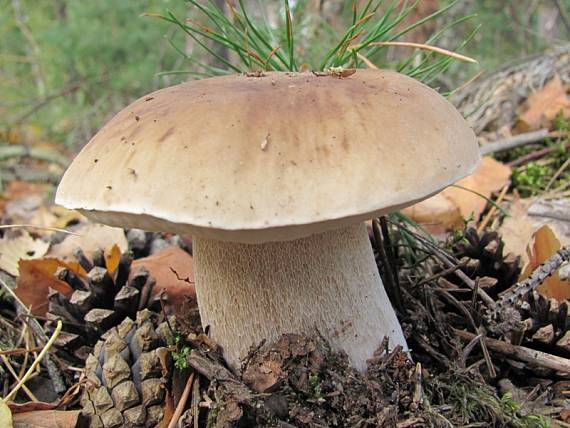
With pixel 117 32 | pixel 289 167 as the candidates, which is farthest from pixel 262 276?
pixel 117 32

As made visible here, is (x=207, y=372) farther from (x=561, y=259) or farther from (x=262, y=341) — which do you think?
(x=561, y=259)

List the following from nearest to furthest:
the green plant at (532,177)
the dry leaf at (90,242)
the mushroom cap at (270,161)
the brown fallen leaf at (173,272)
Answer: the mushroom cap at (270,161)
the brown fallen leaf at (173,272)
the dry leaf at (90,242)
the green plant at (532,177)

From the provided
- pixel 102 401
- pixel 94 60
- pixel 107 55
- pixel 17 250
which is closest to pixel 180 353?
pixel 102 401

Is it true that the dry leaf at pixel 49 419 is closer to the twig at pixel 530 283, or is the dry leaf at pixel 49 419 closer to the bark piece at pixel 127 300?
the bark piece at pixel 127 300

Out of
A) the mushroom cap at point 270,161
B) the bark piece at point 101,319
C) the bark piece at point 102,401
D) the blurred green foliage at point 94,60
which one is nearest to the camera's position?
the mushroom cap at point 270,161

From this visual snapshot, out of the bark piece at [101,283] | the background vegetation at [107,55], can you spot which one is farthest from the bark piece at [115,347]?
the background vegetation at [107,55]

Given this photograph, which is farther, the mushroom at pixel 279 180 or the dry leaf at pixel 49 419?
the dry leaf at pixel 49 419
